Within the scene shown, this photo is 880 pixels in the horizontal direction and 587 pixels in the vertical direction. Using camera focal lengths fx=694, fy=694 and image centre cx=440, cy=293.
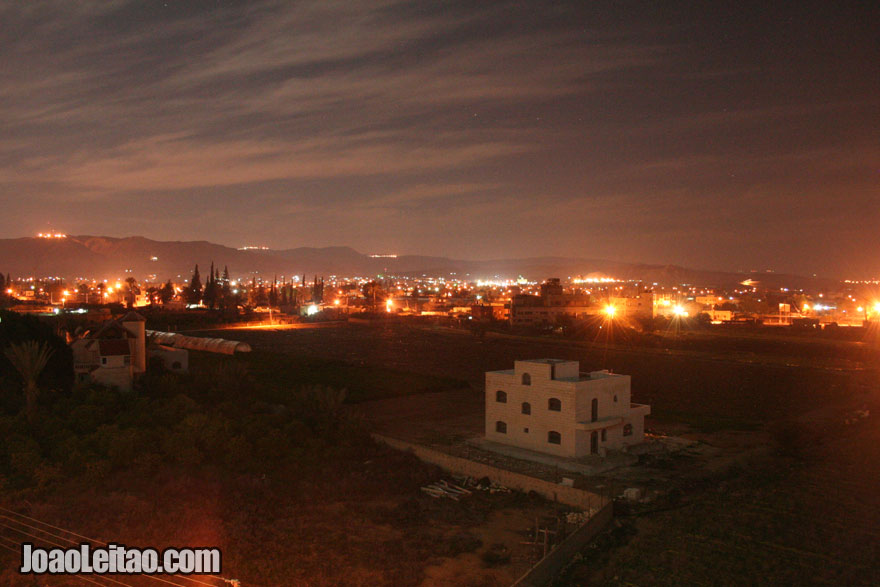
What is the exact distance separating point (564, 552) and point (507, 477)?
11.1 ft

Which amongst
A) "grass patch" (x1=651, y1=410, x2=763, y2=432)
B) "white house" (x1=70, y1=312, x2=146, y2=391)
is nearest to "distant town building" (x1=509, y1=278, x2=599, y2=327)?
"grass patch" (x1=651, y1=410, x2=763, y2=432)

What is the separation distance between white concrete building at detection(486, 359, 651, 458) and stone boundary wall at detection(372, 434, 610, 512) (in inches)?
73.0

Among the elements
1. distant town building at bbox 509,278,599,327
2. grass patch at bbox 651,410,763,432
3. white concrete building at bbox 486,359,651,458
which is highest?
distant town building at bbox 509,278,599,327

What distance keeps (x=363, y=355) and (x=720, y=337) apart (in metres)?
27.1

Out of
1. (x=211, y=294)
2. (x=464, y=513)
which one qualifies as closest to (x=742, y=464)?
(x=464, y=513)

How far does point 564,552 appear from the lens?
10.1 metres

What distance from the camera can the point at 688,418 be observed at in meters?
20.0

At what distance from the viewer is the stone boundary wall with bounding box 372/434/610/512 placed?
1223 cm

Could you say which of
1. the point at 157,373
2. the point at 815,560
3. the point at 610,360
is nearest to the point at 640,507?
the point at 815,560

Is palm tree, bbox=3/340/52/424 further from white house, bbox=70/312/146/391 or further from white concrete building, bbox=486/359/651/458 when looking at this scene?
white concrete building, bbox=486/359/651/458

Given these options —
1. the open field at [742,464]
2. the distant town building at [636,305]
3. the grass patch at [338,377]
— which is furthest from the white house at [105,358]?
the distant town building at [636,305]

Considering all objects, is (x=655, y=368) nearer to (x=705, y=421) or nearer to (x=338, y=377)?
(x=705, y=421)

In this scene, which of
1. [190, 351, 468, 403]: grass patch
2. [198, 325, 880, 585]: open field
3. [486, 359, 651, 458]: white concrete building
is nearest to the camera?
[198, 325, 880, 585]: open field

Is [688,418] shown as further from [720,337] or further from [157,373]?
[720,337]
